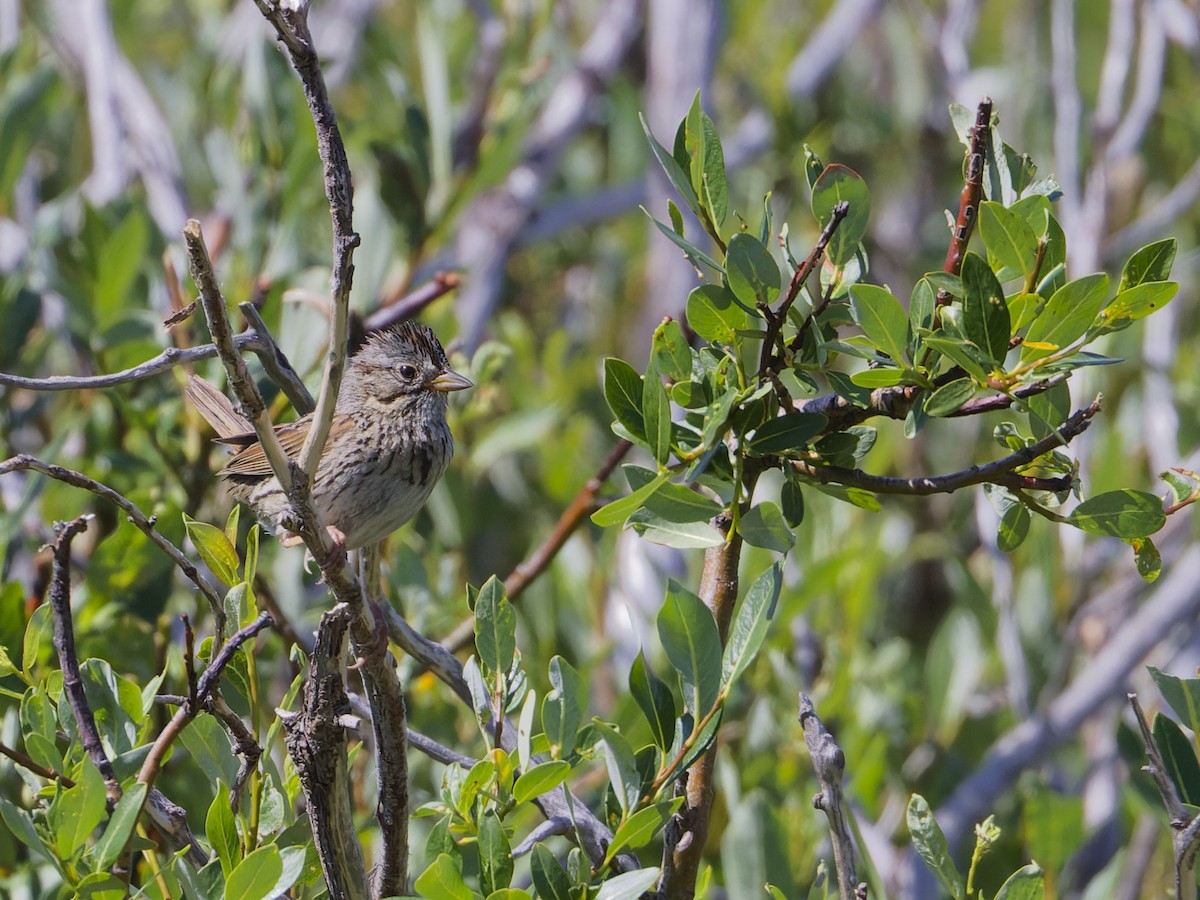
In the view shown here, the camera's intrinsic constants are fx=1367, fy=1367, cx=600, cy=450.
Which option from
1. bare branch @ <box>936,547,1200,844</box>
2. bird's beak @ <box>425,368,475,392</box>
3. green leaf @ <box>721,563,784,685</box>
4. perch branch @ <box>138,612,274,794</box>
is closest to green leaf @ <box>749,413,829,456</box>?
green leaf @ <box>721,563,784,685</box>

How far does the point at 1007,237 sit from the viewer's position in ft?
5.96

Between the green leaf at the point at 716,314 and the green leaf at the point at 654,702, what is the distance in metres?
0.48

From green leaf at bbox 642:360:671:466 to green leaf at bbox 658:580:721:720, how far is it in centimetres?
20

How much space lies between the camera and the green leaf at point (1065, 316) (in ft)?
5.73

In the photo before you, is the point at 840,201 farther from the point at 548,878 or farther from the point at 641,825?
the point at 548,878

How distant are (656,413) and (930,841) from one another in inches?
28.4

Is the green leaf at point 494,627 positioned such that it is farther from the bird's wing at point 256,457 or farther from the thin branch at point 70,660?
the bird's wing at point 256,457

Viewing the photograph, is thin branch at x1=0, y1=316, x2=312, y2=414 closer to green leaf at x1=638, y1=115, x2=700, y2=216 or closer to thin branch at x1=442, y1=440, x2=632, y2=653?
green leaf at x1=638, y1=115, x2=700, y2=216

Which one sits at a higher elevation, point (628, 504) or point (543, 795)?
point (628, 504)

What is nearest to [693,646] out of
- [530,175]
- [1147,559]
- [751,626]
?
[751,626]

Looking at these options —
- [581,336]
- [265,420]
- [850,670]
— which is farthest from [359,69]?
[265,420]

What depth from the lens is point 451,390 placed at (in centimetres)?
348

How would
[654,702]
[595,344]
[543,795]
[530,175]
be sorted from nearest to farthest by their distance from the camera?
1. [654,702]
2. [543,795]
3. [530,175]
4. [595,344]

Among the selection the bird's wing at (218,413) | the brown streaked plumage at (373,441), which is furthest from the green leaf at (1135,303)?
the bird's wing at (218,413)
